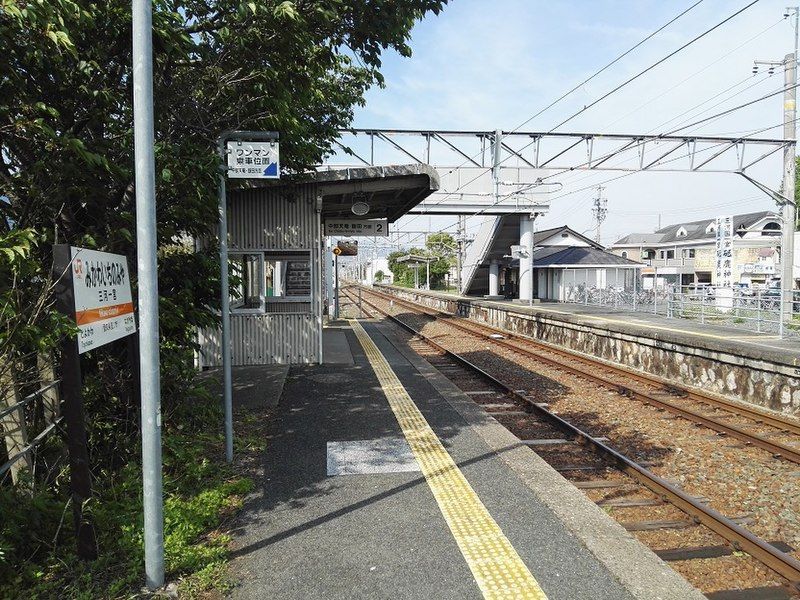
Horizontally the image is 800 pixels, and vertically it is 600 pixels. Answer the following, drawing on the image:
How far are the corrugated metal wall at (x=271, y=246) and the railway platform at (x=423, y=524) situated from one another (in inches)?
147

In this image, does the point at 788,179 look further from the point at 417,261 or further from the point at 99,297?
the point at 417,261

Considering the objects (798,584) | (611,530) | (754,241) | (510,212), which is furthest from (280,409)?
(754,241)

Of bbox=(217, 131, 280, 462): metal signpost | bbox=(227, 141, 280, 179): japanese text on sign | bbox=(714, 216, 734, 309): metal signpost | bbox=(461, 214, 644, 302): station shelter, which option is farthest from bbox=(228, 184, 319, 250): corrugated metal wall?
bbox=(714, 216, 734, 309): metal signpost

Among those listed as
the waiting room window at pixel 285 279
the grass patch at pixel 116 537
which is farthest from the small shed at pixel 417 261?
the grass patch at pixel 116 537

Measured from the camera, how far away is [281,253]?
403 inches

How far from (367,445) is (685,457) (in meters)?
3.67

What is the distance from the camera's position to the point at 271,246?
10.2 m

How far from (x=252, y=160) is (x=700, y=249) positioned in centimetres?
4891

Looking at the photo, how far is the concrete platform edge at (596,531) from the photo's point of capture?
10.2ft

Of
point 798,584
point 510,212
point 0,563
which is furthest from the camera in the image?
point 510,212

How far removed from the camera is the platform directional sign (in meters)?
13.2

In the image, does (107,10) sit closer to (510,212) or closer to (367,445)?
(367,445)

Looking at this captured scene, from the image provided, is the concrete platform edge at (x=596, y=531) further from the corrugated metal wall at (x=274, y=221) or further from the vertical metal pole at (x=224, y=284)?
the corrugated metal wall at (x=274, y=221)

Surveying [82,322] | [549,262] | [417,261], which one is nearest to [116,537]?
[82,322]
